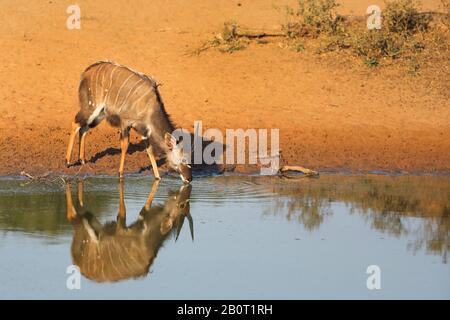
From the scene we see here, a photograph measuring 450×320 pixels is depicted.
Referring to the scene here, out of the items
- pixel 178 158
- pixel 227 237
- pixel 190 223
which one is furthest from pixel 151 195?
pixel 227 237

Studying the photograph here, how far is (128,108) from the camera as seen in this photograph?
483 inches

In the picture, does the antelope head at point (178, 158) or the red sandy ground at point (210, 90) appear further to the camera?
the red sandy ground at point (210, 90)

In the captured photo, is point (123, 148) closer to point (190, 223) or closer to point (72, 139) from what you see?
point (72, 139)

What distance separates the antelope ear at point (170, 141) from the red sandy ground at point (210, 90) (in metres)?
0.81

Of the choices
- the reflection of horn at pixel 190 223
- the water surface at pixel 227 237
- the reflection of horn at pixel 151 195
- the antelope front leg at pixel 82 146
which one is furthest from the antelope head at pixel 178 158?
the reflection of horn at pixel 190 223

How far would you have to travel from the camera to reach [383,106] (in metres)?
14.9

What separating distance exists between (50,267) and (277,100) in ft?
24.1

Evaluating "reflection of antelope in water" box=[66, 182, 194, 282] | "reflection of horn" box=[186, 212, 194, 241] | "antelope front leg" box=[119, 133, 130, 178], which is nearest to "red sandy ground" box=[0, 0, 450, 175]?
"antelope front leg" box=[119, 133, 130, 178]

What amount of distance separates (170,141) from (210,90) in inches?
121

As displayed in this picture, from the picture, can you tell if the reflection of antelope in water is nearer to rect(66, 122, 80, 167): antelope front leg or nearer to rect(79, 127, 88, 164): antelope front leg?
rect(66, 122, 80, 167): antelope front leg

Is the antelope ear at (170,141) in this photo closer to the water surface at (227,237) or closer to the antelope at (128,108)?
the antelope at (128,108)

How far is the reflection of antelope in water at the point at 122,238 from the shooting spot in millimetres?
8422

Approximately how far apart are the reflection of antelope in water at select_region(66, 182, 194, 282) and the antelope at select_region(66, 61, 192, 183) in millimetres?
1105
